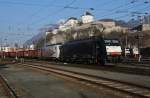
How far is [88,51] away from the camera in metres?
46.2

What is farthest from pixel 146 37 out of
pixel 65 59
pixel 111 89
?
pixel 111 89

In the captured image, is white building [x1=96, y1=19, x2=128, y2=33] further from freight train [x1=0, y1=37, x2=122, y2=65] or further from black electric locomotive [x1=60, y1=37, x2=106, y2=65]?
black electric locomotive [x1=60, y1=37, x2=106, y2=65]

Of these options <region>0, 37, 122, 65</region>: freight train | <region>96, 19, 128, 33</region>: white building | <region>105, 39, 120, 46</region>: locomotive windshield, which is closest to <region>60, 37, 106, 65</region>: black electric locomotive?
<region>0, 37, 122, 65</region>: freight train

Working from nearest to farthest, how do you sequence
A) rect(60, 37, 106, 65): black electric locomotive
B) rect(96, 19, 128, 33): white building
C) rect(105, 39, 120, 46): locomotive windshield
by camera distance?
rect(60, 37, 106, 65): black electric locomotive, rect(105, 39, 120, 46): locomotive windshield, rect(96, 19, 128, 33): white building

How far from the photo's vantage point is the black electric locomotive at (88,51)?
44.1m

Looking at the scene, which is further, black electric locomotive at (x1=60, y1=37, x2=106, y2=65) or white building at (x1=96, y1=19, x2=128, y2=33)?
white building at (x1=96, y1=19, x2=128, y2=33)

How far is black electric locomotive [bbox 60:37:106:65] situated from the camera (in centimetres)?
4409

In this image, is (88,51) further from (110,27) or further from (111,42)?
(110,27)

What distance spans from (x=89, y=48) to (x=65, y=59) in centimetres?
1597

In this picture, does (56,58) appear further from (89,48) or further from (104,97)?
(104,97)

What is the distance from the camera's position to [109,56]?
45.3m


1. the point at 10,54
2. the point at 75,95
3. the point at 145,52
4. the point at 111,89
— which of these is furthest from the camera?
the point at 10,54

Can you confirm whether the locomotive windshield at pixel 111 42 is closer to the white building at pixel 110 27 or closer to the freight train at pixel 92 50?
the freight train at pixel 92 50

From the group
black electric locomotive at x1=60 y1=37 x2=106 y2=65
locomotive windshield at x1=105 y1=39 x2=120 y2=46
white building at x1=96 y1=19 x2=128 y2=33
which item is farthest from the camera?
white building at x1=96 y1=19 x2=128 y2=33
